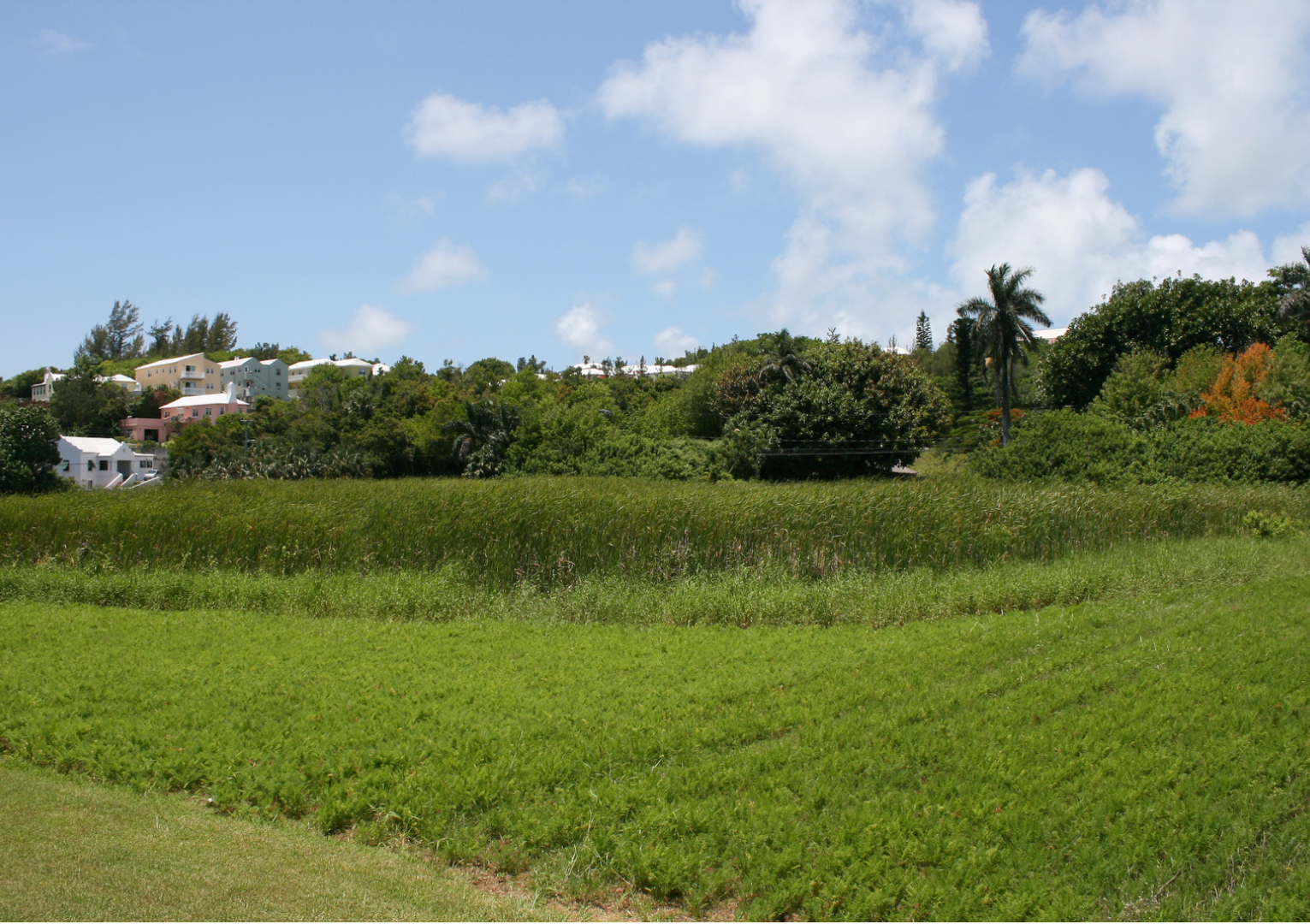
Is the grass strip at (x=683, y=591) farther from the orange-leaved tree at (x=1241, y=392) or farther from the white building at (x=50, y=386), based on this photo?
the white building at (x=50, y=386)

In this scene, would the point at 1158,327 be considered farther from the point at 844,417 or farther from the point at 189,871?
the point at 189,871

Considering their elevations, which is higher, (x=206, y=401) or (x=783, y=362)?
(x=206, y=401)

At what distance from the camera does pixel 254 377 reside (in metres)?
110

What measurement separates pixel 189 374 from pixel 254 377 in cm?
742

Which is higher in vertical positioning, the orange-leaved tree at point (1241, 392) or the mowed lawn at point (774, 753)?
the orange-leaved tree at point (1241, 392)

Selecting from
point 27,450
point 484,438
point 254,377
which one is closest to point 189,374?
point 254,377

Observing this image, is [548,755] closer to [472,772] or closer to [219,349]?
[472,772]

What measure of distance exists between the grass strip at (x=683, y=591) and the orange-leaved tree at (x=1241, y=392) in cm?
2403

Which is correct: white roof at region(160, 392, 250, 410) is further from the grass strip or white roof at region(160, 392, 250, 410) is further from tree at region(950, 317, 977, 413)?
the grass strip

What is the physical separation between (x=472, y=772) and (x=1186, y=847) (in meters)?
4.20

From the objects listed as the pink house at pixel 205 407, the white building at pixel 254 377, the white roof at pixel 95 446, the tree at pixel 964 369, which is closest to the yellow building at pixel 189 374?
the white building at pixel 254 377

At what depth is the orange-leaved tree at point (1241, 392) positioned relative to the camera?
109 feet

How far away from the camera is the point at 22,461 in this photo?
31.8 meters

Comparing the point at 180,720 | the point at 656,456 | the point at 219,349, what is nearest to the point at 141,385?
the point at 219,349
